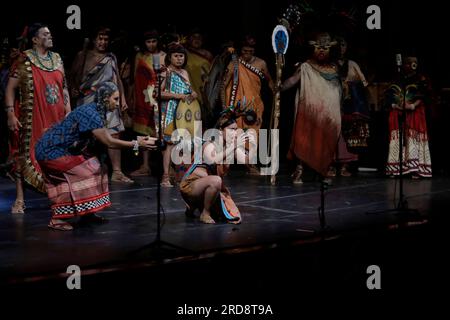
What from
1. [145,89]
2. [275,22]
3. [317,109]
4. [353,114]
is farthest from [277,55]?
[275,22]

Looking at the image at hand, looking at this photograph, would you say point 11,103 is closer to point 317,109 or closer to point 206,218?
point 206,218

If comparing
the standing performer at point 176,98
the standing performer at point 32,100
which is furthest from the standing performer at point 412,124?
the standing performer at point 32,100

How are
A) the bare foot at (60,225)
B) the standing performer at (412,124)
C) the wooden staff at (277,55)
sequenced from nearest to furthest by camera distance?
the bare foot at (60,225) → the wooden staff at (277,55) → the standing performer at (412,124)

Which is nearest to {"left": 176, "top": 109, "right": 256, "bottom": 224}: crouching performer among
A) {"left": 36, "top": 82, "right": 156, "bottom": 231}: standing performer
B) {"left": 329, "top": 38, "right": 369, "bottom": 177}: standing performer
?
{"left": 36, "top": 82, "right": 156, "bottom": 231}: standing performer

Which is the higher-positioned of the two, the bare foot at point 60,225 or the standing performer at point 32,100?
the standing performer at point 32,100

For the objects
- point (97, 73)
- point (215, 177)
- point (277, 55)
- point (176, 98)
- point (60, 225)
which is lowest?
point (60, 225)

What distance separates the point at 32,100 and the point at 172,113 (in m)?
2.09

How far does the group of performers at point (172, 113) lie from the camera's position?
6.16 m

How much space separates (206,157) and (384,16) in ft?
18.0

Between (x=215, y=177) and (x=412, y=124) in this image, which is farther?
(x=412, y=124)

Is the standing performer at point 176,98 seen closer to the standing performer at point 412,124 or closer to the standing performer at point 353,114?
the standing performer at point 353,114

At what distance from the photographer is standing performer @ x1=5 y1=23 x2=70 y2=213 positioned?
22.2ft

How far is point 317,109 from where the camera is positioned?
352 inches

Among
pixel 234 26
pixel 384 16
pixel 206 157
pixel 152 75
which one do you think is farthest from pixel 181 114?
pixel 384 16
